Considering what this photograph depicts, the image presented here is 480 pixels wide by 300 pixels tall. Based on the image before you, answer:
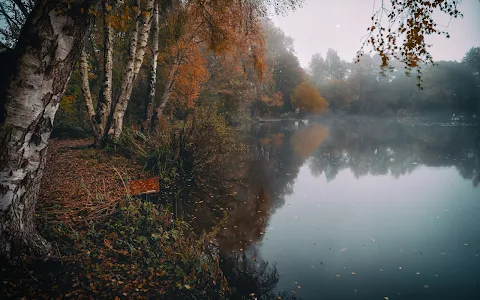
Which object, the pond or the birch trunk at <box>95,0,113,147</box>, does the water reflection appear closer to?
the pond

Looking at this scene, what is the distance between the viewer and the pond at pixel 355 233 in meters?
4.62

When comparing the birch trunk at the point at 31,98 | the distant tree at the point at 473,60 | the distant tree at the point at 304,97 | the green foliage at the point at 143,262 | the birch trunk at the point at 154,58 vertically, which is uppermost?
the distant tree at the point at 473,60

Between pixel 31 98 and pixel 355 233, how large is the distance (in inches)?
263

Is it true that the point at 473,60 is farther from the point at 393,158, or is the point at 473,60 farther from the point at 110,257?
the point at 110,257

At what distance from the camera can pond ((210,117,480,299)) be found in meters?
4.62

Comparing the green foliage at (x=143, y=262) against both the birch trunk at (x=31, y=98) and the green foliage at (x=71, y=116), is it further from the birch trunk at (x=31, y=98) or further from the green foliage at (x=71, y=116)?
the green foliage at (x=71, y=116)

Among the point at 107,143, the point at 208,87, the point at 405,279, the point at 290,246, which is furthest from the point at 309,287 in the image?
the point at 208,87

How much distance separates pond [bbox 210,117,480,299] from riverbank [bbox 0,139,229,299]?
2.82 feet

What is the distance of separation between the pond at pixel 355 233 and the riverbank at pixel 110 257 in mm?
858

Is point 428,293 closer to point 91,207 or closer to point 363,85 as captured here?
point 91,207

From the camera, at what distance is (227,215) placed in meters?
6.97

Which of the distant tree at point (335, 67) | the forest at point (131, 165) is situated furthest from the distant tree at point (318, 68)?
the forest at point (131, 165)

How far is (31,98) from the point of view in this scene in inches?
109

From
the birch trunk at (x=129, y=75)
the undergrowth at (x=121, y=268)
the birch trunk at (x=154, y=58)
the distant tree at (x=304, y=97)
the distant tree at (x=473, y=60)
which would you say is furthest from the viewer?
the distant tree at (x=473, y=60)
